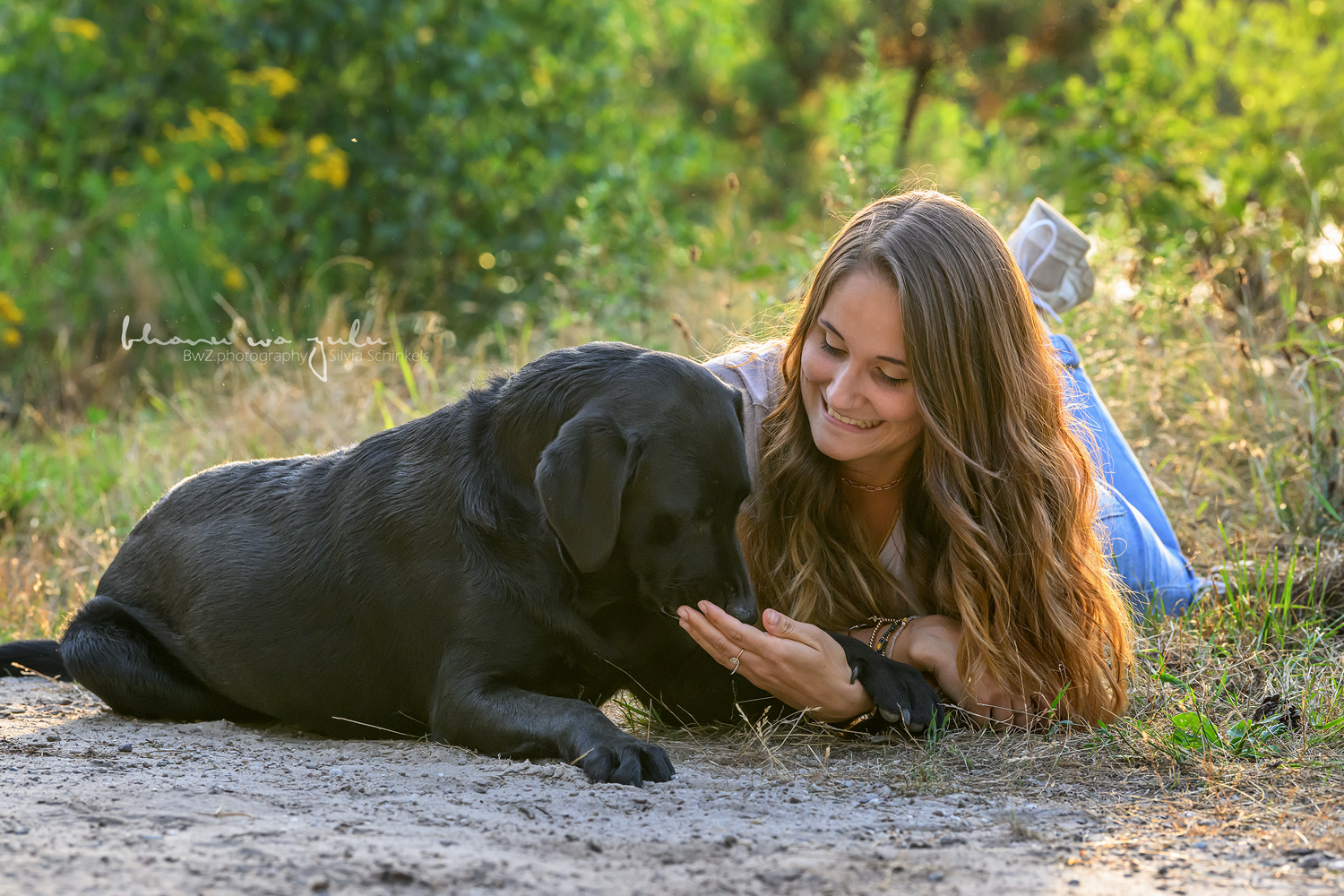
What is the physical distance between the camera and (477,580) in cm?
289

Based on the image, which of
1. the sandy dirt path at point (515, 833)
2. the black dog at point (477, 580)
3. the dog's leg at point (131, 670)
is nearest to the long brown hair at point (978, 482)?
the black dog at point (477, 580)

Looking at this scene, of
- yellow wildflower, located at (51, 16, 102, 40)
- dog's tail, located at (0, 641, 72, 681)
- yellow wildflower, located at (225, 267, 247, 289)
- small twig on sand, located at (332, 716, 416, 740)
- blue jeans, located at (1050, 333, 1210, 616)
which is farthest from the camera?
yellow wildflower, located at (225, 267, 247, 289)

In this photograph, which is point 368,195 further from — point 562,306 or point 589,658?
point 589,658

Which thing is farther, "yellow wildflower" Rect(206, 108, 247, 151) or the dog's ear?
Answer: "yellow wildflower" Rect(206, 108, 247, 151)

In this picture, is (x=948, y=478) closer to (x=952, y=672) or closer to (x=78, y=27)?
(x=952, y=672)

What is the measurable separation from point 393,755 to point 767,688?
0.88 metres

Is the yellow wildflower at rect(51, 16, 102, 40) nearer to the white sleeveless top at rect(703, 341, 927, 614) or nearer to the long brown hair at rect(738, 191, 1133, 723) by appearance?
the white sleeveless top at rect(703, 341, 927, 614)

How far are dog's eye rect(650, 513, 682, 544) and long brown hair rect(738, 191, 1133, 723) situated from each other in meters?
0.75

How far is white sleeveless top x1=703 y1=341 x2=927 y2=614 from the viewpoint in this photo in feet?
11.7

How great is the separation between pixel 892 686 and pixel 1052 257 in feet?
7.59

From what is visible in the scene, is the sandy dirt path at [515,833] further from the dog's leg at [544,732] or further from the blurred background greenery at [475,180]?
the blurred background greenery at [475,180]

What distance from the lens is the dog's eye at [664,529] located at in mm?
2742

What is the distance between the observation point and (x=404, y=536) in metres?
3.04

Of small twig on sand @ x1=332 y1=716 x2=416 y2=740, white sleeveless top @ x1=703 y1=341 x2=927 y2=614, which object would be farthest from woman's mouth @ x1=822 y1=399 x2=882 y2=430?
small twig on sand @ x1=332 y1=716 x2=416 y2=740
